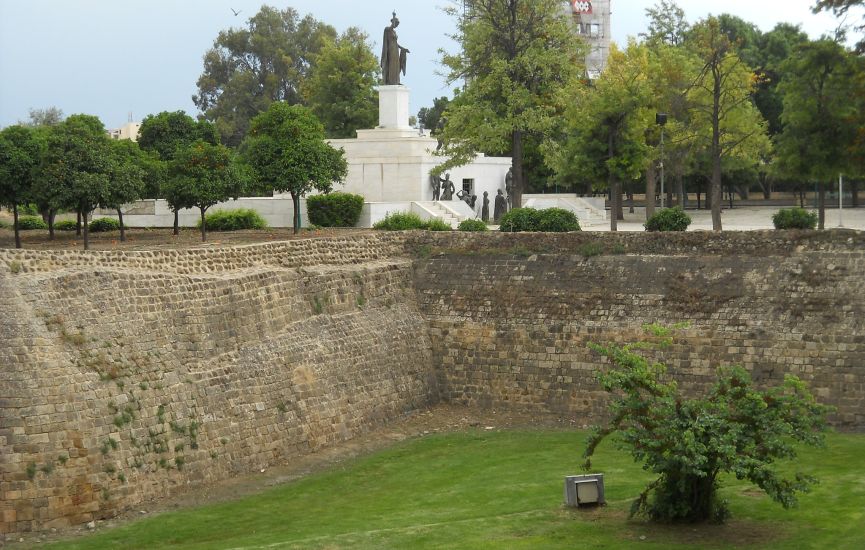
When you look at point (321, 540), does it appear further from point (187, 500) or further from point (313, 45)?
point (313, 45)

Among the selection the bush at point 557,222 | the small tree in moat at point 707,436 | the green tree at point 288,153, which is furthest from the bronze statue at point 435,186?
the small tree in moat at point 707,436

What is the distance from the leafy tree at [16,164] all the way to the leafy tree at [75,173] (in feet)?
4.76

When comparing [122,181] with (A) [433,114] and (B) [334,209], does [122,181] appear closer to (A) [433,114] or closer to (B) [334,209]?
(B) [334,209]

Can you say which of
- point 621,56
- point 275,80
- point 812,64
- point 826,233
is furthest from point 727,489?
point 275,80

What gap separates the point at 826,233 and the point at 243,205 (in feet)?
55.6

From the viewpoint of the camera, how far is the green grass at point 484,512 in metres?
16.4

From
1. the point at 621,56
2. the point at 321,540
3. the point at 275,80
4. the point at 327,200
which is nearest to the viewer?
the point at 321,540

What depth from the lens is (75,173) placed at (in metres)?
23.5

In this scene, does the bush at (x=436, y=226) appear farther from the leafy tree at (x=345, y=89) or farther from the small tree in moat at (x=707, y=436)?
the leafy tree at (x=345, y=89)

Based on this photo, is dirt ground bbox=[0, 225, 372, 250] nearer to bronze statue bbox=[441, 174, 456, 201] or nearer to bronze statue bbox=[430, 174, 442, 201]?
bronze statue bbox=[430, 174, 442, 201]

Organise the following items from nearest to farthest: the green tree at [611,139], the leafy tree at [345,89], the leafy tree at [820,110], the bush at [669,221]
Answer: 1. the bush at [669,221]
2. the leafy tree at [820,110]
3. the green tree at [611,139]
4. the leafy tree at [345,89]

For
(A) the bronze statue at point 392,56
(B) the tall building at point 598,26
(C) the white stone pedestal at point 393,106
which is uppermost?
(B) the tall building at point 598,26

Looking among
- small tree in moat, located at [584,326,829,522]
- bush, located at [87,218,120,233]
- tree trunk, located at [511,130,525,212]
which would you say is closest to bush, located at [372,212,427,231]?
tree trunk, located at [511,130,525,212]

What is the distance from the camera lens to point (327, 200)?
108ft
